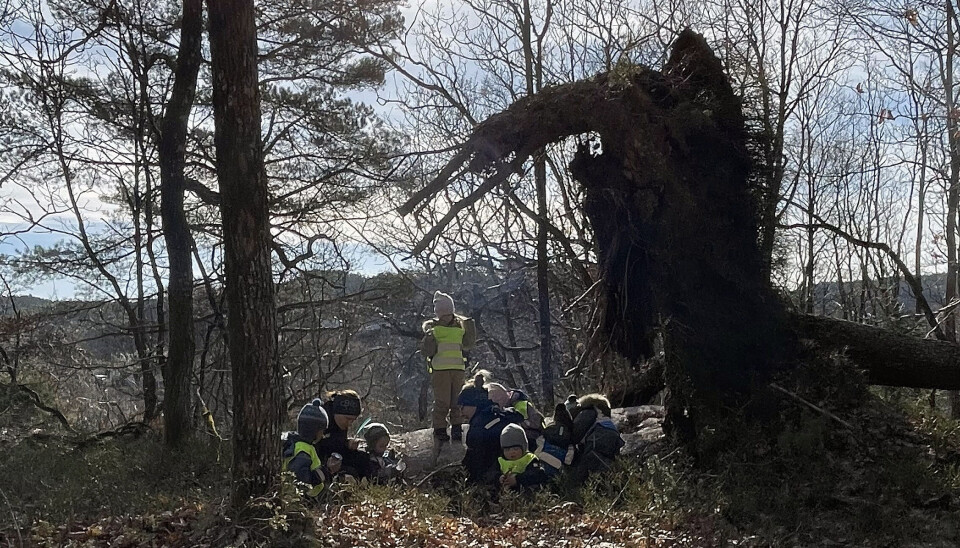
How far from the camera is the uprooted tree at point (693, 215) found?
717 cm

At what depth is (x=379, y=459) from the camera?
7902 millimetres

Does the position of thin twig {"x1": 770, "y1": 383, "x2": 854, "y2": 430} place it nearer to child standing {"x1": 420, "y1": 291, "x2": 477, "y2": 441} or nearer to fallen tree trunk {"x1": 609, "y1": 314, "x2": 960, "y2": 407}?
fallen tree trunk {"x1": 609, "y1": 314, "x2": 960, "y2": 407}

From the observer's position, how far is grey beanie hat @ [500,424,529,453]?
7.35m

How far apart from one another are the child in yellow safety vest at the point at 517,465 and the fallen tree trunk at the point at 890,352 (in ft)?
10.3

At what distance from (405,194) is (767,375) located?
7.61 m

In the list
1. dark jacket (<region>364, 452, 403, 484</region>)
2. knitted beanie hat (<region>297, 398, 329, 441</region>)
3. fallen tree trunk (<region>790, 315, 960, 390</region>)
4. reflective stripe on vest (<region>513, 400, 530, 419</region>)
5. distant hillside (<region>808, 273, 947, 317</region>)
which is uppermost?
distant hillside (<region>808, 273, 947, 317</region>)

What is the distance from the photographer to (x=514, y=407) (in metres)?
8.07

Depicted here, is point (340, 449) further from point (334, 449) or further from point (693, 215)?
point (693, 215)

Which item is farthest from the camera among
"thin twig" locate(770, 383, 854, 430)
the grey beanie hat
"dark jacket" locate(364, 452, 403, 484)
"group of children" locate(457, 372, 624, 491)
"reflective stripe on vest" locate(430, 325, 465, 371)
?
"reflective stripe on vest" locate(430, 325, 465, 371)

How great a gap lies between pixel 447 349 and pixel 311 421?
234 centimetres

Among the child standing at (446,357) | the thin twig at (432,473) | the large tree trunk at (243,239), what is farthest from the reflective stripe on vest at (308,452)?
the child standing at (446,357)

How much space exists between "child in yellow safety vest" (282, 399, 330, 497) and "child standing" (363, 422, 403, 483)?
59cm

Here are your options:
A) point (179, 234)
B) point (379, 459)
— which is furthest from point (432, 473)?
point (179, 234)

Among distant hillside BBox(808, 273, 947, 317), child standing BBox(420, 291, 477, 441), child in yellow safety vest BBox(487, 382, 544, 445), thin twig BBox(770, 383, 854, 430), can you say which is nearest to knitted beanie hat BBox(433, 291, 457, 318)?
child standing BBox(420, 291, 477, 441)
